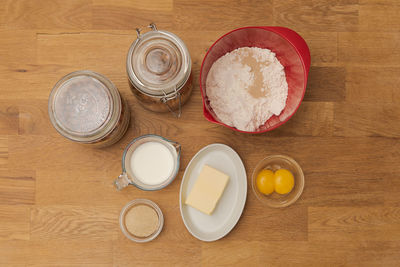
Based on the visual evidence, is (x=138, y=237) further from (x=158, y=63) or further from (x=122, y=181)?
(x=158, y=63)

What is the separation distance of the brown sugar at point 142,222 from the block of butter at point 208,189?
10 centimetres

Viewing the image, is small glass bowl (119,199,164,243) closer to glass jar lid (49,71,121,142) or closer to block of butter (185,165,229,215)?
block of butter (185,165,229,215)

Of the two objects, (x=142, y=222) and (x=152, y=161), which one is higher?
(x=152, y=161)

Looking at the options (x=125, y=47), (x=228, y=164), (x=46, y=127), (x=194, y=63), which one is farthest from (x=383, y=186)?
(x=46, y=127)

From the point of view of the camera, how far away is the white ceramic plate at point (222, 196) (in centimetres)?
82

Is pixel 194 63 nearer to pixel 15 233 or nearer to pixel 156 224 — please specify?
pixel 156 224

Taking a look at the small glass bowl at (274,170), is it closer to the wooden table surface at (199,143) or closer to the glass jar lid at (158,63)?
the wooden table surface at (199,143)

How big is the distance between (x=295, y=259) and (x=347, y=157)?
0.29m

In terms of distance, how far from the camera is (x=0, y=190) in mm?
839

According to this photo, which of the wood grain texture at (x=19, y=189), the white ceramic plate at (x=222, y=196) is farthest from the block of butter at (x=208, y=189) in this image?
the wood grain texture at (x=19, y=189)

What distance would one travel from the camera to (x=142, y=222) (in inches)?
32.8

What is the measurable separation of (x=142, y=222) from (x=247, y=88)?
419 mm

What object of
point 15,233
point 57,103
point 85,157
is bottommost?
point 15,233

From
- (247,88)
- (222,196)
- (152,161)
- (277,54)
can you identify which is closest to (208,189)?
(222,196)
